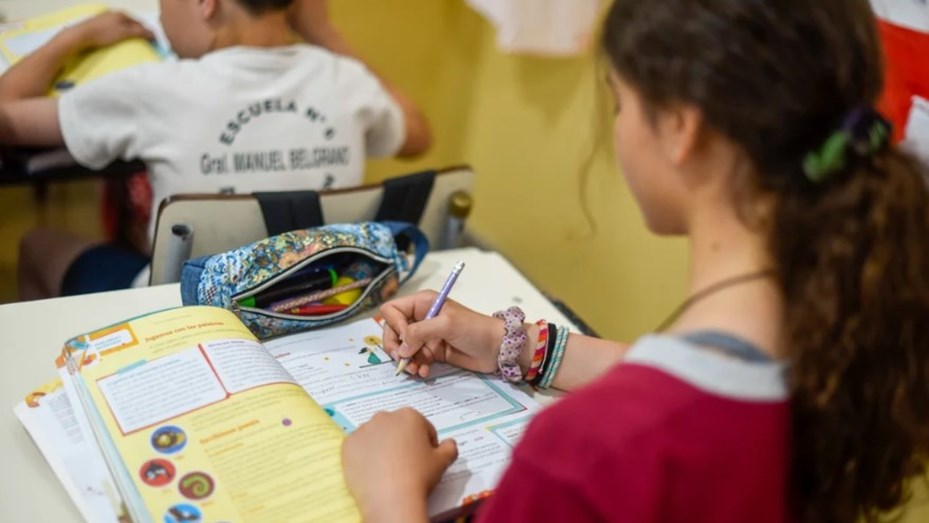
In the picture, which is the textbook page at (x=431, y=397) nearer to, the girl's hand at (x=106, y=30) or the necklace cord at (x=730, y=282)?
the necklace cord at (x=730, y=282)

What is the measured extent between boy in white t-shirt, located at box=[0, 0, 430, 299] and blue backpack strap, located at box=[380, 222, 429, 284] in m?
0.26

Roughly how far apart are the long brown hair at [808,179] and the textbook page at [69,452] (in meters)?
0.55

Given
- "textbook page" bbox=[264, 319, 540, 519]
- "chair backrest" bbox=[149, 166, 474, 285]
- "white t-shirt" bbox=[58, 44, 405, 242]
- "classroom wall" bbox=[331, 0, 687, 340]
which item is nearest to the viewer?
"textbook page" bbox=[264, 319, 540, 519]

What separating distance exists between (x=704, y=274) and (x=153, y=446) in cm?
47

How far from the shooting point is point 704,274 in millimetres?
679

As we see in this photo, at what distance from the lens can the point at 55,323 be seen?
1.00 metres

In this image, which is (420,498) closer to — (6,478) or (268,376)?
(268,376)

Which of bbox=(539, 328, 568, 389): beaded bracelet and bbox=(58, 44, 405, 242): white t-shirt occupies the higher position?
bbox=(58, 44, 405, 242): white t-shirt

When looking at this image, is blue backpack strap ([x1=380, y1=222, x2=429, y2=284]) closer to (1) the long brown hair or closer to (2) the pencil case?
(2) the pencil case

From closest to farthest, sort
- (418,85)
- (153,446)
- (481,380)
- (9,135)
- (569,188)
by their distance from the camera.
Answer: (153,446)
(481,380)
(9,135)
(569,188)
(418,85)

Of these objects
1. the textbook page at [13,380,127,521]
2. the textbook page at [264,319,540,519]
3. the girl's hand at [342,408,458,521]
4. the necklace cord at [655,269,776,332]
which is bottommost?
the textbook page at [13,380,127,521]

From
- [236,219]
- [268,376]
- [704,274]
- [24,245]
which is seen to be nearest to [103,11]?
[24,245]

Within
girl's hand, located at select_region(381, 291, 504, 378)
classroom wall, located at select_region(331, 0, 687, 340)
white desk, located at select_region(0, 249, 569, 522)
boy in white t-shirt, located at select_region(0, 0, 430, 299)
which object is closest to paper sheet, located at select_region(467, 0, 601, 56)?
classroom wall, located at select_region(331, 0, 687, 340)

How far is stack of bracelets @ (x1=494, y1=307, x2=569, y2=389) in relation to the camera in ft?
3.27
